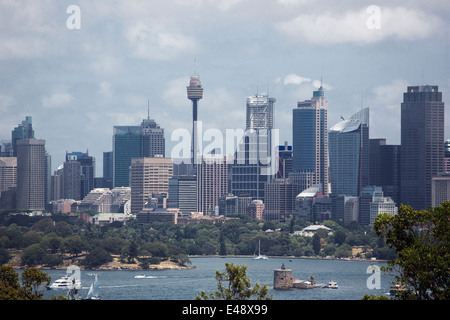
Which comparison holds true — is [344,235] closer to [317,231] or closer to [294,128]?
[317,231]

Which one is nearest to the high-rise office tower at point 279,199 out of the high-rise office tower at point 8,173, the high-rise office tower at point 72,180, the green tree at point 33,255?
the high-rise office tower at point 72,180

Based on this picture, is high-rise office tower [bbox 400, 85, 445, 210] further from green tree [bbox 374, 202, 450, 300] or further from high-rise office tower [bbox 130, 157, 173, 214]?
green tree [bbox 374, 202, 450, 300]

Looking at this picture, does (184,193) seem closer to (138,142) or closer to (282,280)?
(138,142)

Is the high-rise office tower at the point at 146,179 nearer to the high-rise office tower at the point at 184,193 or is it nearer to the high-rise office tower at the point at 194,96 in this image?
the high-rise office tower at the point at 184,193

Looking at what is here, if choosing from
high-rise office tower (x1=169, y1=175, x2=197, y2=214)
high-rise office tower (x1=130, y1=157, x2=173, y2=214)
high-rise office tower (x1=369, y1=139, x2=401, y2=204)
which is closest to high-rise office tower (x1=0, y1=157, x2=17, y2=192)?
high-rise office tower (x1=130, y1=157, x2=173, y2=214)
